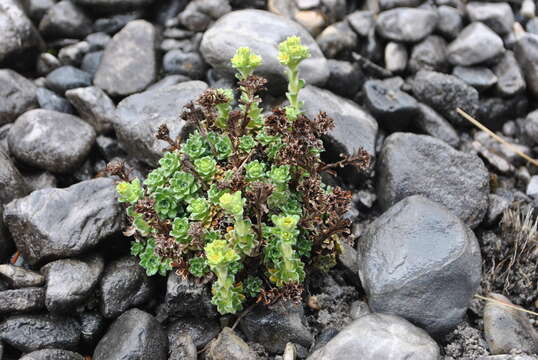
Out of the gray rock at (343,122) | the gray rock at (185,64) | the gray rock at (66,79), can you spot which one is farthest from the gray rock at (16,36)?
the gray rock at (343,122)

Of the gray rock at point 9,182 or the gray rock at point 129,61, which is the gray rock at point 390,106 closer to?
the gray rock at point 129,61

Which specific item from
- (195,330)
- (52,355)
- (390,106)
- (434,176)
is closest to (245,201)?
(195,330)

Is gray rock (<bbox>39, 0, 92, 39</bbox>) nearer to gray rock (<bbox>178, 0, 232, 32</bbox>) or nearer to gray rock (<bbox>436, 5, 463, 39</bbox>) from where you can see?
gray rock (<bbox>178, 0, 232, 32</bbox>)

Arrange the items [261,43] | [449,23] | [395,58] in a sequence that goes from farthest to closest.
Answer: [449,23]
[395,58]
[261,43]

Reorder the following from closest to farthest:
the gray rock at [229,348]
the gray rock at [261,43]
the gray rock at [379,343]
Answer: the gray rock at [379,343] < the gray rock at [229,348] < the gray rock at [261,43]

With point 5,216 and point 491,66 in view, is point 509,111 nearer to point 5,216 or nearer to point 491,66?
point 491,66

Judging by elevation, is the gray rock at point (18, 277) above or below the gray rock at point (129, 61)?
below

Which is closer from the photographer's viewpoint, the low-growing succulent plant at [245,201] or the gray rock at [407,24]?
the low-growing succulent plant at [245,201]

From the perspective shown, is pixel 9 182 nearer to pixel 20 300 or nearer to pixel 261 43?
pixel 20 300
